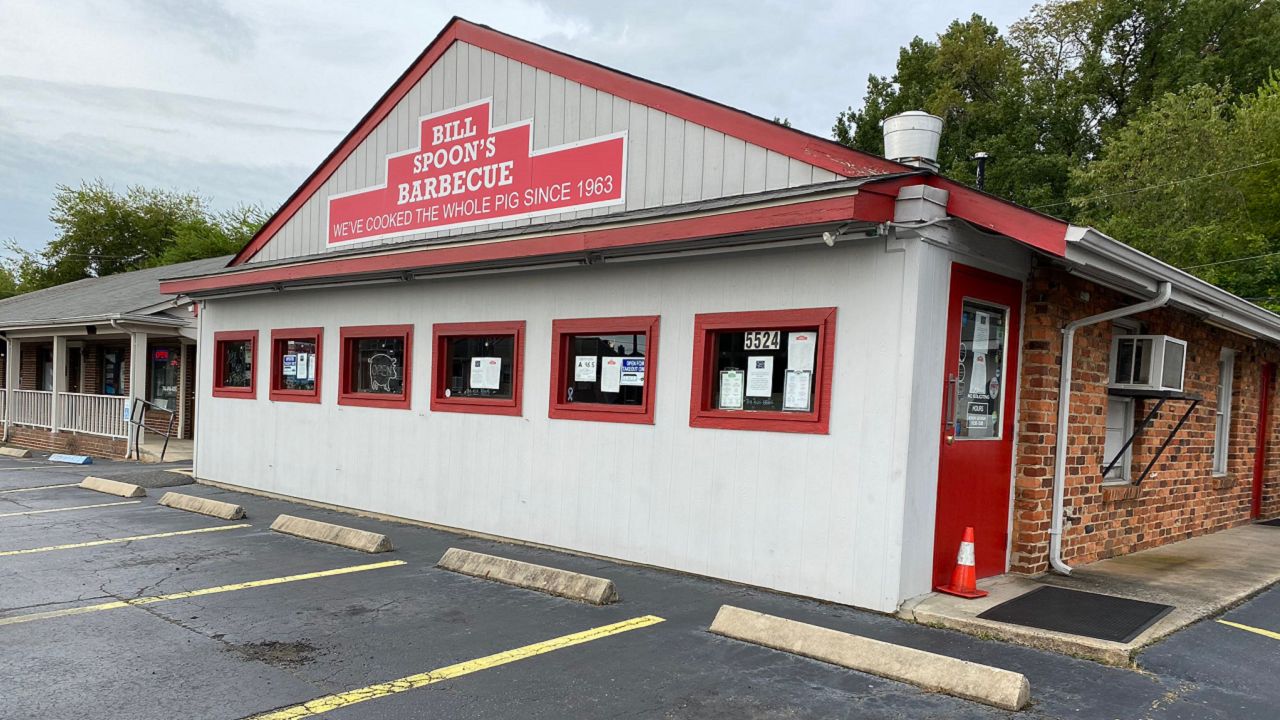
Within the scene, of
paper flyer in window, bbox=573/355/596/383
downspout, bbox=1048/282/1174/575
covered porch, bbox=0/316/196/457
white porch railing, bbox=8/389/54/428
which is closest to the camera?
downspout, bbox=1048/282/1174/575

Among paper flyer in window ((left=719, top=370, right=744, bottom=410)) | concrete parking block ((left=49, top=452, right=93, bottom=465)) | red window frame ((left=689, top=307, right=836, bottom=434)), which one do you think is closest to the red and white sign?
red window frame ((left=689, top=307, right=836, bottom=434))

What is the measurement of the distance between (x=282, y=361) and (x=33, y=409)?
12.8 metres

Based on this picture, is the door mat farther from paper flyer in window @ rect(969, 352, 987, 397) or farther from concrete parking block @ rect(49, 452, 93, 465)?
concrete parking block @ rect(49, 452, 93, 465)

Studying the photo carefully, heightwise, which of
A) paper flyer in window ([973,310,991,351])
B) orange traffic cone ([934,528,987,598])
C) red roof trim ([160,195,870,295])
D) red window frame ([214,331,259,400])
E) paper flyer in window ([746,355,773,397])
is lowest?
orange traffic cone ([934,528,987,598])

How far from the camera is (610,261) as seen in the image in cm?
809

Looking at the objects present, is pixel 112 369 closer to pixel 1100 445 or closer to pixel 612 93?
pixel 612 93

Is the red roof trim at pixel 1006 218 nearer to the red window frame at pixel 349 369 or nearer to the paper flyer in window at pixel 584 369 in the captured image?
the paper flyer in window at pixel 584 369

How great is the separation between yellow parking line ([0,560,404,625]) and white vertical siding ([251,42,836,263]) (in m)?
3.77

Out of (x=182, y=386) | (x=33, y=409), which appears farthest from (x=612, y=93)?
(x=33, y=409)

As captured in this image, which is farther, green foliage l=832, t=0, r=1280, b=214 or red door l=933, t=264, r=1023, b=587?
green foliage l=832, t=0, r=1280, b=214

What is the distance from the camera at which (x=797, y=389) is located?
6.90 meters

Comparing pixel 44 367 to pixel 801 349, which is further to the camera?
pixel 44 367

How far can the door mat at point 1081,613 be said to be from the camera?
570 centimetres

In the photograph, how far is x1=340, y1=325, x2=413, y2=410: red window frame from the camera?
10.2m
